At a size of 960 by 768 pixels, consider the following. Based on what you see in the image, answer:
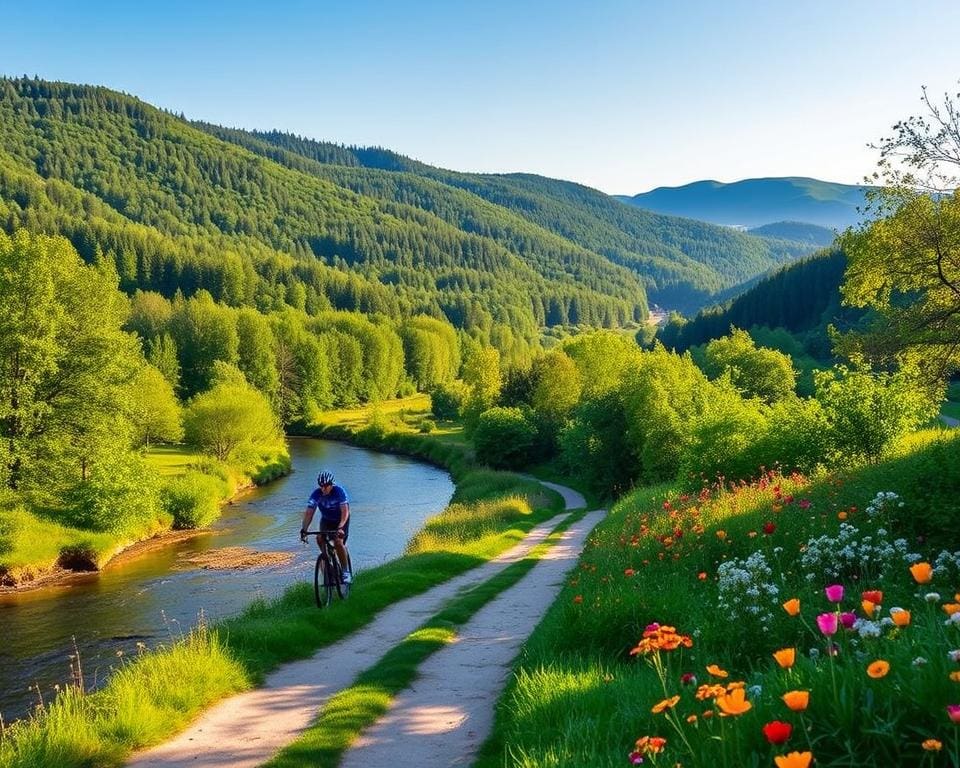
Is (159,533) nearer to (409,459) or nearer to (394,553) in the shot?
(394,553)

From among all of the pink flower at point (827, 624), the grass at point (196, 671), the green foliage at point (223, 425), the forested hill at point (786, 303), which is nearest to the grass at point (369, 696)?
the grass at point (196, 671)

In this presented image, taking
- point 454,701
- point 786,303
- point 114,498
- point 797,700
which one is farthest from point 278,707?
point 786,303

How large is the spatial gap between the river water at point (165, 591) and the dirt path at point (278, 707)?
5.09m

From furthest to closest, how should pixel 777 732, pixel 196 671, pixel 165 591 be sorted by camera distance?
1. pixel 165 591
2. pixel 196 671
3. pixel 777 732

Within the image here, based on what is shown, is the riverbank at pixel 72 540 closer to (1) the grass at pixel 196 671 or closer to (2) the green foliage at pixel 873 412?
(1) the grass at pixel 196 671

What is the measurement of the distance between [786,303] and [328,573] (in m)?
152

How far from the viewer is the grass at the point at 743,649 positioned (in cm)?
361

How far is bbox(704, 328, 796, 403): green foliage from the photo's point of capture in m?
81.0

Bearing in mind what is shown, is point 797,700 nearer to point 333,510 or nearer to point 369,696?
point 369,696

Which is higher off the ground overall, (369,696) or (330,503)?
(330,503)

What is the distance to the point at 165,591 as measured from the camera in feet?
104

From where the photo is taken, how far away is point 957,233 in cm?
2105

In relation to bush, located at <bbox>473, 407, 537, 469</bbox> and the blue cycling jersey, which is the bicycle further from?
bush, located at <bbox>473, 407, 537, 469</bbox>

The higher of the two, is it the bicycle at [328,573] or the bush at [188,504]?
the bicycle at [328,573]
